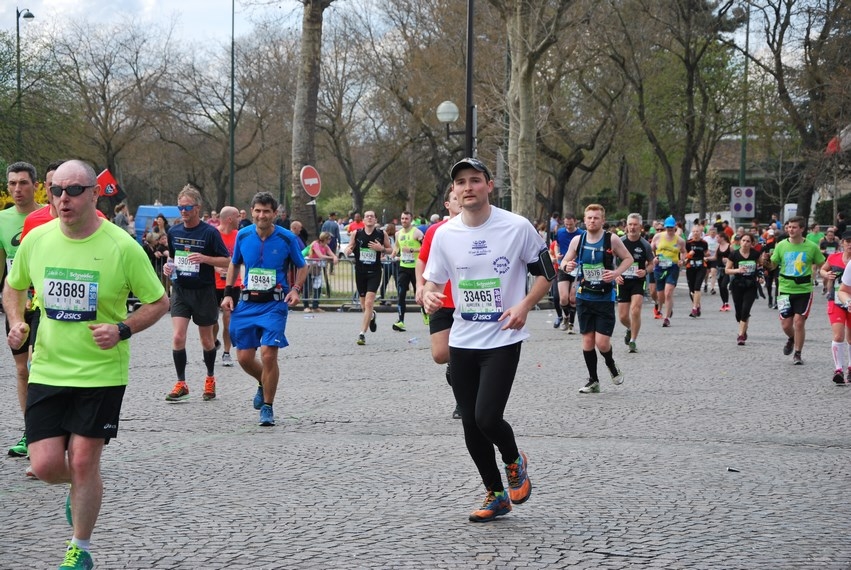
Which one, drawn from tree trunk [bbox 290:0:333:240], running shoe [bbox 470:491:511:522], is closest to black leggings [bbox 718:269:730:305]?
tree trunk [bbox 290:0:333:240]

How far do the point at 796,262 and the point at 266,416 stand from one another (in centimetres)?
745

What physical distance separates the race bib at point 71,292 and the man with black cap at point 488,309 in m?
1.82

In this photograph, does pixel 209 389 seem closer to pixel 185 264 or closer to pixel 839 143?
pixel 185 264

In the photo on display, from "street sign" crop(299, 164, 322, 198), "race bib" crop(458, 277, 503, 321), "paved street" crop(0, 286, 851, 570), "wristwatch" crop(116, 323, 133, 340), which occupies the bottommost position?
"paved street" crop(0, 286, 851, 570)

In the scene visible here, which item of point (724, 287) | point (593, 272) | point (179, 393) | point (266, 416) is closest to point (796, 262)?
point (593, 272)

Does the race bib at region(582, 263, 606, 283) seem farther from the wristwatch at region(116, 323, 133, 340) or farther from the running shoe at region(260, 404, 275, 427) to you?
the wristwatch at region(116, 323, 133, 340)

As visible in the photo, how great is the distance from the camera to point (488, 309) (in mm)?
5824

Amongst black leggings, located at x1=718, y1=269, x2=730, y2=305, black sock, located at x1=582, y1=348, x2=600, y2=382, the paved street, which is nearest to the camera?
the paved street

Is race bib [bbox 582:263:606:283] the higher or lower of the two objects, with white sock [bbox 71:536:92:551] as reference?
higher

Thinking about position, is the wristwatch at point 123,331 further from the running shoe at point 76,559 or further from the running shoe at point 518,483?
the running shoe at point 518,483

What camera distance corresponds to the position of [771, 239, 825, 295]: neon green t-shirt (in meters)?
13.3

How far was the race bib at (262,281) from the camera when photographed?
9117 mm

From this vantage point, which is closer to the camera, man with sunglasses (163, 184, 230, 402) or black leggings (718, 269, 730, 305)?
man with sunglasses (163, 184, 230, 402)

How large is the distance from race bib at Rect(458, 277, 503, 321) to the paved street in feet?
3.54
